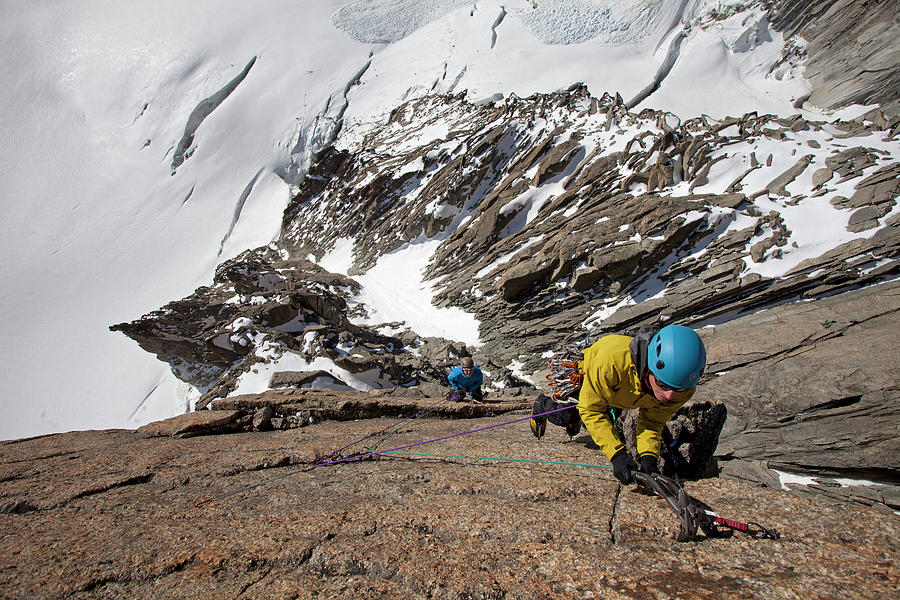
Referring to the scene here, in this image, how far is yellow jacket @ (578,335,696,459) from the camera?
298 centimetres

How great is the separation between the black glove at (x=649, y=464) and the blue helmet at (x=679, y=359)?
59 cm

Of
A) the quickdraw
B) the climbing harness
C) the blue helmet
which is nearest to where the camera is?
the climbing harness

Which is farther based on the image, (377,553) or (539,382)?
(539,382)

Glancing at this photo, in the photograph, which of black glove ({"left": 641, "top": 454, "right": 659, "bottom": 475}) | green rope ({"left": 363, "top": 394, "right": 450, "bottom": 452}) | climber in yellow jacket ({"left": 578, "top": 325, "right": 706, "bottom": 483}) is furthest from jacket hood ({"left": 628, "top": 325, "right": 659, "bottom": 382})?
green rope ({"left": 363, "top": 394, "right": 450, "bottom": 452})

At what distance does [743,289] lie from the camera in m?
11.6

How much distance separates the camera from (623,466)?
2.83 meters

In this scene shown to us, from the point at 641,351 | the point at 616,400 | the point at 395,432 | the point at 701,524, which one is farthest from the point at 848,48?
the point at 701,524

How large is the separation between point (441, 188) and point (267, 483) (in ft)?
83.7

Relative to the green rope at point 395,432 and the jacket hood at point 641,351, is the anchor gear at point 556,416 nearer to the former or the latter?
the jacket hood at point 641,351

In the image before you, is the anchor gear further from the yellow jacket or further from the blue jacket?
the blue jacket

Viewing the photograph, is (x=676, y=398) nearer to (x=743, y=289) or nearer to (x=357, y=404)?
(x=357, y=404)

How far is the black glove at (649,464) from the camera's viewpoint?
281 centimetres

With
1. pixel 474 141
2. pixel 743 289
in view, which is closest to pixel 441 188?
pixel 474 141

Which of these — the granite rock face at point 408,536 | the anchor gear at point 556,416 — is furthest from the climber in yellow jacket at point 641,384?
the anchor gear at point 556,416
